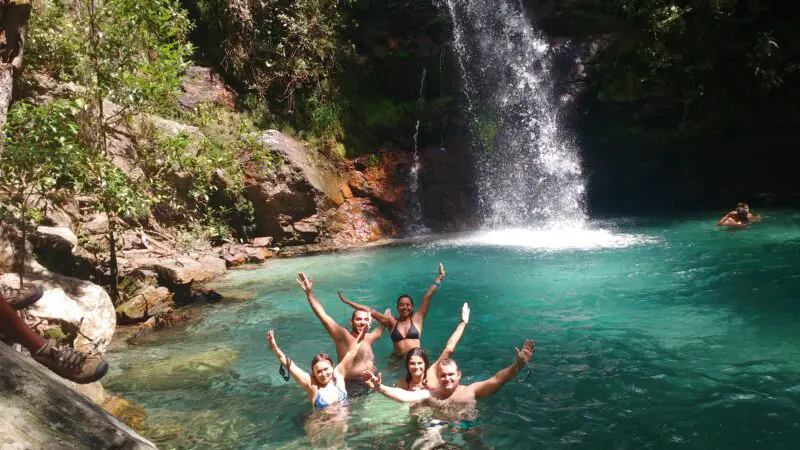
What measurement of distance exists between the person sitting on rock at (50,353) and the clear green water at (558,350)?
1372 millimetres

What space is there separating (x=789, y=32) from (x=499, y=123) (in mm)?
10039

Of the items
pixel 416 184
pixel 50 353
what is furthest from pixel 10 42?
pixel 416 184

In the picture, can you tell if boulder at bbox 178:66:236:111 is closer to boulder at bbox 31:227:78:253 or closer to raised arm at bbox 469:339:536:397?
boulder at bbox 31:227:78:253

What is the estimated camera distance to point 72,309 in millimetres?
7477

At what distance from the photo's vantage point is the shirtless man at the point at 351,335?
649cm

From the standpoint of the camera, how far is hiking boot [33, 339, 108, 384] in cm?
434

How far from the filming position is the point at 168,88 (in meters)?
9.10

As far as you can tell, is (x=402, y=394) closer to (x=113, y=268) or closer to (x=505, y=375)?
(x=505, y=375)

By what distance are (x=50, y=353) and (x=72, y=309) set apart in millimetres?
3537

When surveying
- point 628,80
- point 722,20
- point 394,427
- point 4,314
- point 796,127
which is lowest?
point 394,427

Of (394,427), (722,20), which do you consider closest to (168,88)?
(394,427)

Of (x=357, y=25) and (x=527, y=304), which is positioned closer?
(x=527, y=304)

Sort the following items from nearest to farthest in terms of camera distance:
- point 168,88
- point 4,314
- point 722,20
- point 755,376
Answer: point 4,314 < point 755,376 < point 168,88 < point 722,20

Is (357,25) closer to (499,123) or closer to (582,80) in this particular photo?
(499,123)
